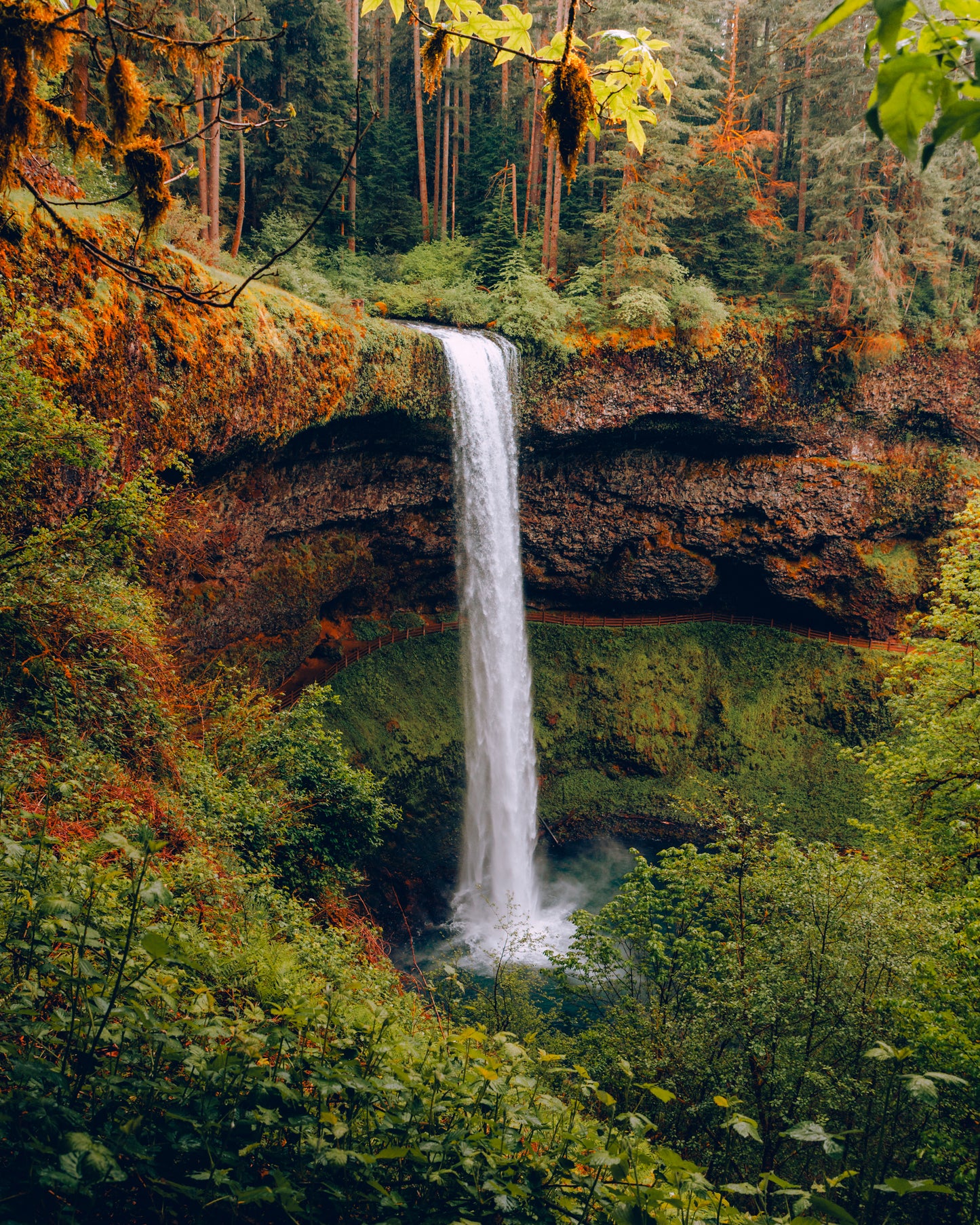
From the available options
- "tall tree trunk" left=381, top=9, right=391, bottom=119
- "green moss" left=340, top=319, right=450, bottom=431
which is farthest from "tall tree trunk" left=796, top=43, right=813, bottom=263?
"tall tree trunk" left=381, top=9, right=391, bottom=119

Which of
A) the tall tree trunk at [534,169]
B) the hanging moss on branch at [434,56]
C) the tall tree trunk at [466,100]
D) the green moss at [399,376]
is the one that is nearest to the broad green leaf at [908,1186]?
the hanging moss on branch at [434,56]

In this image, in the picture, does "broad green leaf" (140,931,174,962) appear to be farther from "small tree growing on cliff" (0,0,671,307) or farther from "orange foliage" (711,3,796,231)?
"orange foliage" (711,3,796,231)

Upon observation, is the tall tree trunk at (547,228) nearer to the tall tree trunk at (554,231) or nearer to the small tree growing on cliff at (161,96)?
the tall tree trunk at (554,231)

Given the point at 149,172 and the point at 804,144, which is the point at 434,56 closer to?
the point at 149,172

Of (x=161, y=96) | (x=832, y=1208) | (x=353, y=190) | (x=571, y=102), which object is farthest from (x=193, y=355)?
(x=353, y=190)

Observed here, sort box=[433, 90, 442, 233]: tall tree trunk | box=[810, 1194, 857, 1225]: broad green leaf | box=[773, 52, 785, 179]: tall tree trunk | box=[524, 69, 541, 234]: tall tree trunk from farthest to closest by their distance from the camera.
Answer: box=[773, 52, 785, 179]: tall tree trunk → box=[433, 90, 442, 233]: tall tree trunk → box=[524, 69, 541, 234]: tall tree trunk → box=[810, 1194, 857, 1225]: broad green leaf

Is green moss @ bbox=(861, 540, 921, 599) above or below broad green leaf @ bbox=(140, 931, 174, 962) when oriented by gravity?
below

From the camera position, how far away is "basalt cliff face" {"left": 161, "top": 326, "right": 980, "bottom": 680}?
57.8 ft

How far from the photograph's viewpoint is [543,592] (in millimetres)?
22031

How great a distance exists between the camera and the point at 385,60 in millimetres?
26250

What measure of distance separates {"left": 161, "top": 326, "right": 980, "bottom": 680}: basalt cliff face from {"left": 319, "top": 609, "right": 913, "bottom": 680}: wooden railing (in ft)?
1.00

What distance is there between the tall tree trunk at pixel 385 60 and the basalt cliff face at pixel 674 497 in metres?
15.5

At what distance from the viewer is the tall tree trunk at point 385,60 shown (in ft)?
84.0

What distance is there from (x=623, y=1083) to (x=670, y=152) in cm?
2084
